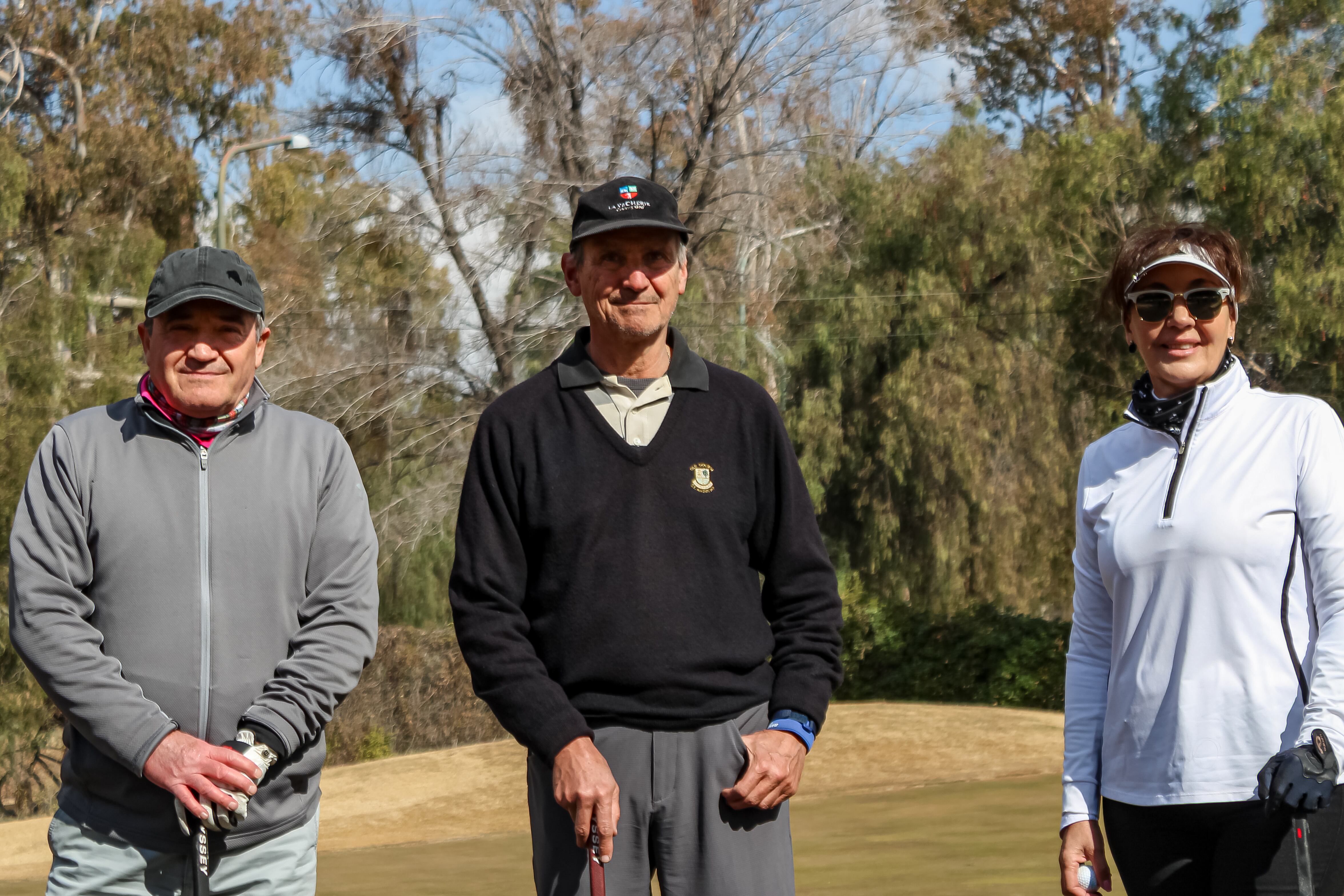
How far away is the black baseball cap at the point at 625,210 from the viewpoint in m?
3.01

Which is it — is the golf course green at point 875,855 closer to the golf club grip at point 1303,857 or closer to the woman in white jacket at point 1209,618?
the woman in white jacket at point 1209,618

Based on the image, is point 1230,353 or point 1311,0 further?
point 1311,0

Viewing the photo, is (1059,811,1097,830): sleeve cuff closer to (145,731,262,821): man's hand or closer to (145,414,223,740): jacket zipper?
(145,731,262,821): man's hand

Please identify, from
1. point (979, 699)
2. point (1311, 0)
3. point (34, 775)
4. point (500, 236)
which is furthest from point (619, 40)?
point (34, 775)

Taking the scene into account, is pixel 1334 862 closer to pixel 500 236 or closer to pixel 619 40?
pixel 500 236

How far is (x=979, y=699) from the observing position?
20.6 m

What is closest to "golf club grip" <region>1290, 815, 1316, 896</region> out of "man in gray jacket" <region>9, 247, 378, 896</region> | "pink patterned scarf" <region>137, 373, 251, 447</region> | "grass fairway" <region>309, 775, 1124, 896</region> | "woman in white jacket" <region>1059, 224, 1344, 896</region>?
"woman in white jacket" <region>1059, 224, 1344, 896</region>

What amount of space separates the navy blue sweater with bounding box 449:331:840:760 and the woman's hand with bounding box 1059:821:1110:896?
1.79 feet

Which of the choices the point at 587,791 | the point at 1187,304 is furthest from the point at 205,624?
the point at 1187,304

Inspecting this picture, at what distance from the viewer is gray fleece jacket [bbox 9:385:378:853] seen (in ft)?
9.54

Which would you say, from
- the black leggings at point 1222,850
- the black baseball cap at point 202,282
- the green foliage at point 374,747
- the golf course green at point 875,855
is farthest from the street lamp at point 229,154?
the black leggings at point 1222,850

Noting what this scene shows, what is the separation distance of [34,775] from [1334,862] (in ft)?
61.3

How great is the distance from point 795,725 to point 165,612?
128cm

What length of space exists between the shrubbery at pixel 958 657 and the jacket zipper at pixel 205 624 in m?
17.4
